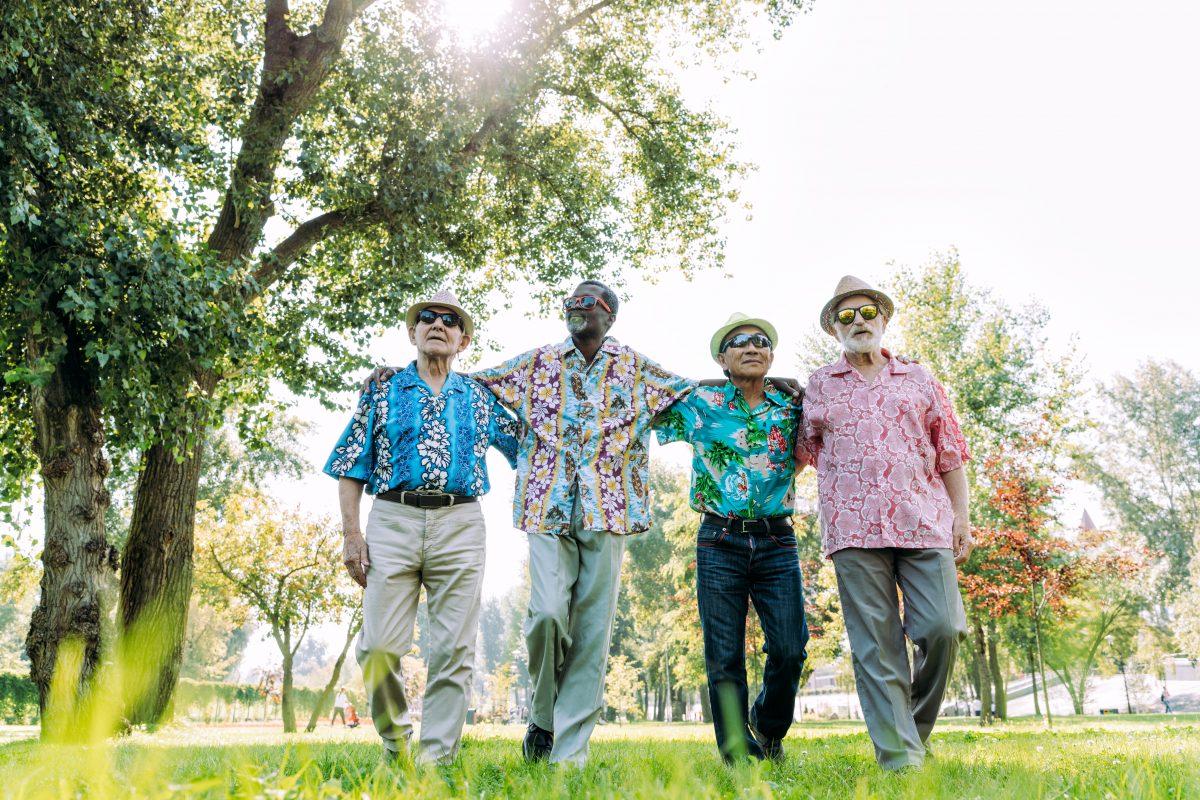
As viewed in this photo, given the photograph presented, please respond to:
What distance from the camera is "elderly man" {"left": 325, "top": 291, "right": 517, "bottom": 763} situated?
14.3ft

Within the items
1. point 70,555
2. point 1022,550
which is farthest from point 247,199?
point 1022,550

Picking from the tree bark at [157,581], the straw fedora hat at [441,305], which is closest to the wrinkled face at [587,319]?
the straw fedora hat at [441,305]

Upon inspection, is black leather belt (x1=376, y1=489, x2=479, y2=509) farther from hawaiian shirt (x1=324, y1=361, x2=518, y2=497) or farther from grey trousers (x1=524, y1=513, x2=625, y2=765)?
grey trousers (x1=524, y1=513, x2=625, y2=765)

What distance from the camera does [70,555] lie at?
9.12 m

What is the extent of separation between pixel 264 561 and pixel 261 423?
14117 millimetres

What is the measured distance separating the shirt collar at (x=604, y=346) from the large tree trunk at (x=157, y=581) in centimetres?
728

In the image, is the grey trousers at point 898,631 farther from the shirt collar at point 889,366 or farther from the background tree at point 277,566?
the background tree at point 277,566

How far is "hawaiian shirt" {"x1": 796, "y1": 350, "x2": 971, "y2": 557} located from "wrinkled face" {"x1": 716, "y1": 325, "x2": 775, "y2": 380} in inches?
13.6

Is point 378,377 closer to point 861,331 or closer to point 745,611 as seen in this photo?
point 745,611

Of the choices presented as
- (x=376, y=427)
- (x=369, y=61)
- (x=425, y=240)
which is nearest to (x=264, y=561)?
(x=425, y=240)

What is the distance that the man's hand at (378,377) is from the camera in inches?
190

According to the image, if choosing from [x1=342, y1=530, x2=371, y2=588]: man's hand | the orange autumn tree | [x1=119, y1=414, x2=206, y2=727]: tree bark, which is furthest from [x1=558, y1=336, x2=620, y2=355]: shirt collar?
the orange autumn tree

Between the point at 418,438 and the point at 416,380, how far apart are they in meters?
0.42

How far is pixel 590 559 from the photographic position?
4.52 meters
